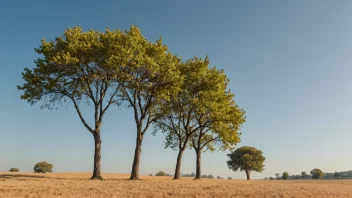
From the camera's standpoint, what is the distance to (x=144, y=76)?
4184 centimetres

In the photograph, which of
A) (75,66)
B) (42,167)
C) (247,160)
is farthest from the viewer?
(42,167)

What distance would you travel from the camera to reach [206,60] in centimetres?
5106

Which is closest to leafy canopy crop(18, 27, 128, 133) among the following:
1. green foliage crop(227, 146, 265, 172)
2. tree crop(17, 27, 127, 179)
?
tree crop(17, 27, 127, 179)

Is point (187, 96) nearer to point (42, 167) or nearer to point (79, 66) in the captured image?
point (79, 66)

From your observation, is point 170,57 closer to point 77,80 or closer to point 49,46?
point 77,80

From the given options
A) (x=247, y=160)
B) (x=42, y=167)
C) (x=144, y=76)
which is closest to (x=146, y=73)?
(x=144, y=76)

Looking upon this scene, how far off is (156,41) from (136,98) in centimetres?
872

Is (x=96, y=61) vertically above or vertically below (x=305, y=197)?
above

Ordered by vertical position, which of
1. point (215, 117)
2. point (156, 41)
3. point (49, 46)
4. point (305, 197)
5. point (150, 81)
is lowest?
point (305, 197)

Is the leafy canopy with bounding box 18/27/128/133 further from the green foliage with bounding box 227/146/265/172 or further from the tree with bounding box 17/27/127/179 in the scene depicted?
the green foliage with bounding box 227/146/265/172

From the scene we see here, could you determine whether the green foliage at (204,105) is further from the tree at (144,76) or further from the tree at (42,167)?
the tree at (42,167)

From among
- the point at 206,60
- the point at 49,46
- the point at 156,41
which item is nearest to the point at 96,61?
the point at 49,46

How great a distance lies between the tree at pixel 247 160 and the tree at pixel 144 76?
69008 millimetres

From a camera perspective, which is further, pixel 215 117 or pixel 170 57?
pixel 215 117
